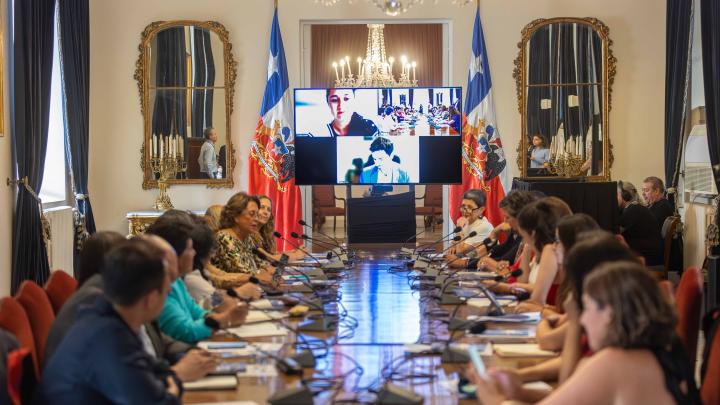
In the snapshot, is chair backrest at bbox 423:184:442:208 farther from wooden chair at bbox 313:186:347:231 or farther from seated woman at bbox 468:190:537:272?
seated woman at bbox 468:190:537:272

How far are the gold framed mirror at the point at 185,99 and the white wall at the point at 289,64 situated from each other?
0.33 ft

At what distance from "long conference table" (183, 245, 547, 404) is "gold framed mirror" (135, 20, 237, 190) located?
4.29m

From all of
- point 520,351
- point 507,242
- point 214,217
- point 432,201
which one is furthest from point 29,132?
point 432,201

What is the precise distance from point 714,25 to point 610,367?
6.41 m

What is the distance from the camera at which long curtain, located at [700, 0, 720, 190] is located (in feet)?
25.6

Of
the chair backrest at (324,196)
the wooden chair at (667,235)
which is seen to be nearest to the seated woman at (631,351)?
the wooden chair at (667,235)

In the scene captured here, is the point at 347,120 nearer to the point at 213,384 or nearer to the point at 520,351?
the point at 520,351

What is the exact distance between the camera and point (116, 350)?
241cm

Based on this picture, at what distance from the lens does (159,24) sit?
30.1 feet

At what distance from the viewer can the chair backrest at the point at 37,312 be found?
3332 mm

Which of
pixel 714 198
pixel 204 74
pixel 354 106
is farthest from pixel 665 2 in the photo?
pixel 204 74

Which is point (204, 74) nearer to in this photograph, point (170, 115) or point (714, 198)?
point (170, 115)

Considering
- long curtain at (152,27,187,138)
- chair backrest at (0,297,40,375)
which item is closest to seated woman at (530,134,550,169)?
long curtain at (152,27,187,138)

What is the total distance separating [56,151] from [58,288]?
4906 mm
